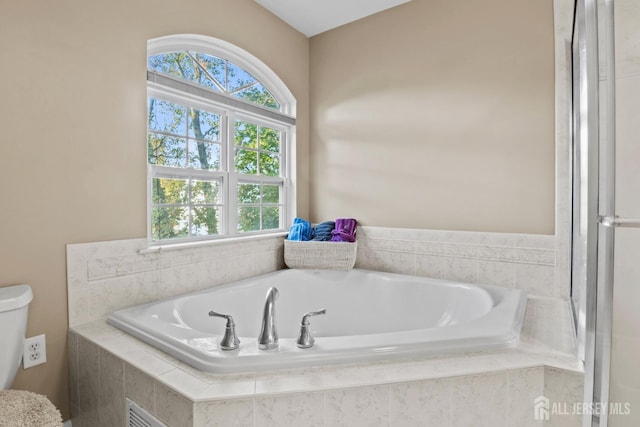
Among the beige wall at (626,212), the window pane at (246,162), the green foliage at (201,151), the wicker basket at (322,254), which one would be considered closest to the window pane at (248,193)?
the green foliage at (201,151)

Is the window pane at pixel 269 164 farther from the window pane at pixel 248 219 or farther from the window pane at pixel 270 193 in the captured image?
the window pane at pixel 248 219

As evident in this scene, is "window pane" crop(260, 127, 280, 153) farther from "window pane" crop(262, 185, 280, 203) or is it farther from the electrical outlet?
the electrical outlet

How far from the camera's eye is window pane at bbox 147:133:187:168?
207cm

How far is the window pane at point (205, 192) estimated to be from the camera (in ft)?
7.61

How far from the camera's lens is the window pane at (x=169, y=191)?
210 cm

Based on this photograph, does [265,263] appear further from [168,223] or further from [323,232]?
[168,223]

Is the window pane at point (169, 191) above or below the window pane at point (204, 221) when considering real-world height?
above

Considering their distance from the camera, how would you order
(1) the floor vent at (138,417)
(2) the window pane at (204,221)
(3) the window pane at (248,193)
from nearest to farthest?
(1) the floor vent at (138,417) → (2) the window pane at (204,221) → (3) the window pane at (248,193)

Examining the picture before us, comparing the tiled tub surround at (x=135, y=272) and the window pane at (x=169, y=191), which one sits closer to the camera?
the tiled tub surround at (x=135, y=272)

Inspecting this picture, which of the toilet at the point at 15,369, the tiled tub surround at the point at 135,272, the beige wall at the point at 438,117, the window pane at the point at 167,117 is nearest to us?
the toilet at the point at 15,369

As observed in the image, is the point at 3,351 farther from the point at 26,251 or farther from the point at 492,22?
the point at 492,22

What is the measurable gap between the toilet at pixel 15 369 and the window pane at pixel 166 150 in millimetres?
933

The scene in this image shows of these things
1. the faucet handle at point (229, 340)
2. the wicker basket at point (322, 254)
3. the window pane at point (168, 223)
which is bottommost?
the faucet handle at point (229, 340)

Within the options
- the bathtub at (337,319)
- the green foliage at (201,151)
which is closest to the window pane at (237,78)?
the green foliage at (201,151)
